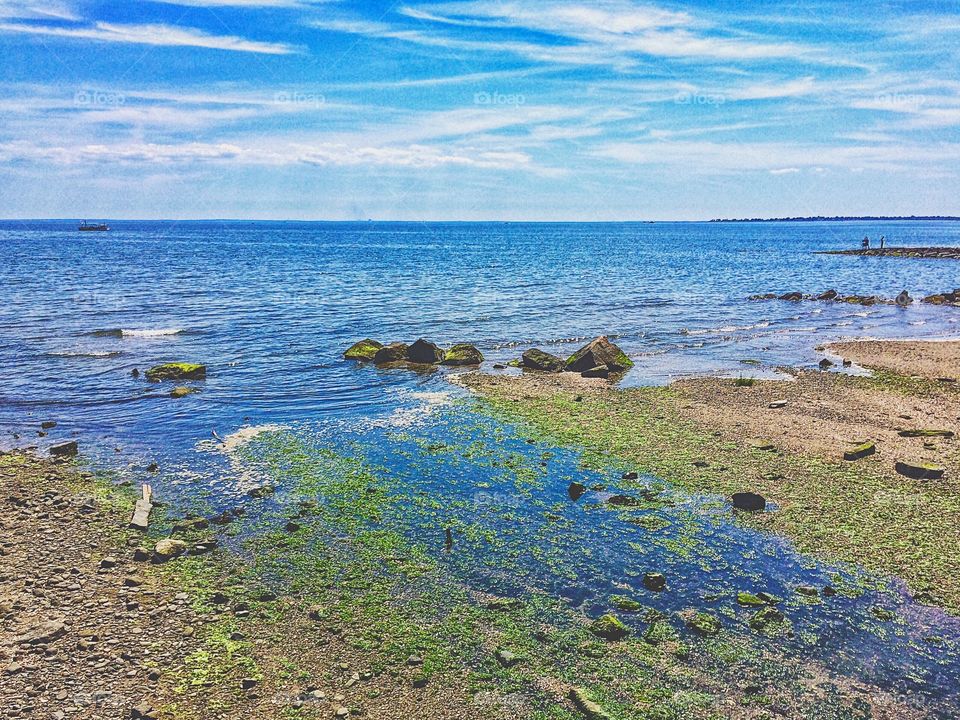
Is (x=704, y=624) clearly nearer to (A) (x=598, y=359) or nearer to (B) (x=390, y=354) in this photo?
(A) (x=598, y=359)

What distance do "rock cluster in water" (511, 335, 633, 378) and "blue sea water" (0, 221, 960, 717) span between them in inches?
44.6

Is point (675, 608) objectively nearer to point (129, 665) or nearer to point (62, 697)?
point (129, 665)

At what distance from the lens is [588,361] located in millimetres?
31844

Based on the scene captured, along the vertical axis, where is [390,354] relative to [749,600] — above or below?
above

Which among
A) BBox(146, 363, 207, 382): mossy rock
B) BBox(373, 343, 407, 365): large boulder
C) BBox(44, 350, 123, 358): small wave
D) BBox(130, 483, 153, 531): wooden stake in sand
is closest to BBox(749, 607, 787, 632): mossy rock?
BBox(130, 483, 153, 531): wooden stake in sand

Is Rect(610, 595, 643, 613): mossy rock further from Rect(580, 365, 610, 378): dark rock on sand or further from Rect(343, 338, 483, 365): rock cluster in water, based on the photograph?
Rect(343, 338, 483, 365): rock cluster in water

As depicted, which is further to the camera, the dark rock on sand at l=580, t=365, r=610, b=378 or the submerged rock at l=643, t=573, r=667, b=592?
the dark rock on sand at l=580, t=365, r=610, b=378

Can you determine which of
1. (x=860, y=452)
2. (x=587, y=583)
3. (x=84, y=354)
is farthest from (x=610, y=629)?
(x=84, y=354)

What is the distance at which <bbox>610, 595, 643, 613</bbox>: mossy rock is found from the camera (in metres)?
12.0

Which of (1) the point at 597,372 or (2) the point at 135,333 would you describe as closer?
(1) the point at 597,372

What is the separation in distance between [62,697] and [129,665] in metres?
0.94

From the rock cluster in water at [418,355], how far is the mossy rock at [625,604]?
850 inches

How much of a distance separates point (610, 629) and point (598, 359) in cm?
2133

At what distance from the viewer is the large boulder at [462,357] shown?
33.4 meters
